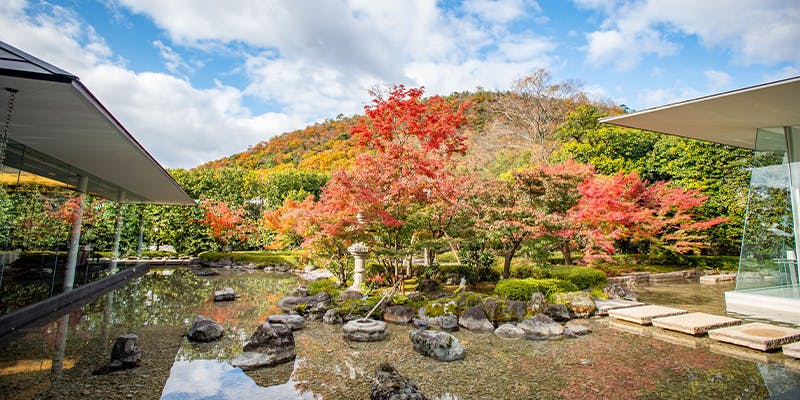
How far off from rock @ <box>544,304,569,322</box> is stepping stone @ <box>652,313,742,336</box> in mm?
1350

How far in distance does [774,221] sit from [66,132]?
10903 millimetres

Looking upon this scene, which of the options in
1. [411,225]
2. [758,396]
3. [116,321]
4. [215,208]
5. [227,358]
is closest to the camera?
[758,396]

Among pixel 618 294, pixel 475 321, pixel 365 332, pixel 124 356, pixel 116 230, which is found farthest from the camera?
pixel 116 230

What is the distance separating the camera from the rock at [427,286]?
882 cm

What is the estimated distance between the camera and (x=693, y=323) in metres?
5.75

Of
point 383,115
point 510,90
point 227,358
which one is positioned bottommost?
point 227,358

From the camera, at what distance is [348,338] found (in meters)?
5.39

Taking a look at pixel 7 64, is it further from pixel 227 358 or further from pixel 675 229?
pixel 675 229

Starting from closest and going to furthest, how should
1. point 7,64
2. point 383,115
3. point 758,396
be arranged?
point 7,64
point 758,396
point 383,115

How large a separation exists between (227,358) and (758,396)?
540 cm

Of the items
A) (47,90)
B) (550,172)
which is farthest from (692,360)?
(47,90)

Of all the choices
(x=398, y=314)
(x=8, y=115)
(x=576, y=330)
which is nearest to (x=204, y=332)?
(x=398, y=314)

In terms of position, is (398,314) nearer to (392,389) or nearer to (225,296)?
(392,389)

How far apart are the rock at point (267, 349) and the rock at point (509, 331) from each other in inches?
121
